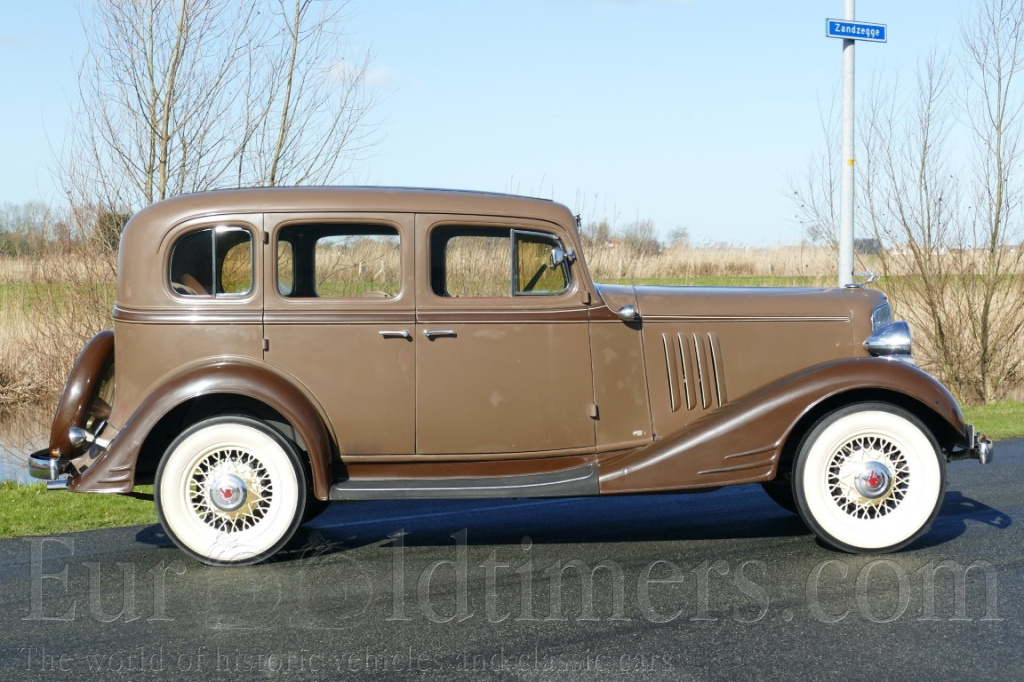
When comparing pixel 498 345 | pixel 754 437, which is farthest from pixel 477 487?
pixel 754 437

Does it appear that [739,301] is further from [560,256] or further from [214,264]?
[214,264]

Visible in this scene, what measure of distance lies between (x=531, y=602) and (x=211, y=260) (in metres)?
2.66

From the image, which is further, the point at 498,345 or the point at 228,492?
the point at 498,345

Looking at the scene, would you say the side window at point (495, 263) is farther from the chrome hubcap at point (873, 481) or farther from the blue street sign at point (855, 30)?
the blue street sign at point (855, 30)

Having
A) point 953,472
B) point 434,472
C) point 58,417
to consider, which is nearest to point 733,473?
point 434,472

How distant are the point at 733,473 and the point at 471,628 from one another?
191 centimetres

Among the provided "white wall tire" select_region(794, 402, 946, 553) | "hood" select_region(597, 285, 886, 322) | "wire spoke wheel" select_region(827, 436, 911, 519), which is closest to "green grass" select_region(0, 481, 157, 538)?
"hood" select_region(597, 285, 886, 322)

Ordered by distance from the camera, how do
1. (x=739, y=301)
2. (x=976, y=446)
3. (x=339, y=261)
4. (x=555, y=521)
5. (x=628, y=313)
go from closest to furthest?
(x=976, y=446) → (x=628, y=313) → (x=339, y=261) → (x=739, y=301) → (x=555, y=521)

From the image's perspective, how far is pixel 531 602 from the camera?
4.64 metres

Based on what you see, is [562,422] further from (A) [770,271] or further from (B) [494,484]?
(A) [770,271]

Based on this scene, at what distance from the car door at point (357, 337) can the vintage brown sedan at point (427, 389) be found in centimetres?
1

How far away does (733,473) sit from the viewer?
5.50 m

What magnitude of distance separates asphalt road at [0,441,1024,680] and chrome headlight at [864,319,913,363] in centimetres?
108

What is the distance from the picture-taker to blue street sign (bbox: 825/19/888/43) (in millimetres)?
9969
